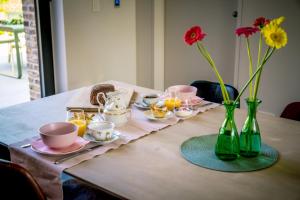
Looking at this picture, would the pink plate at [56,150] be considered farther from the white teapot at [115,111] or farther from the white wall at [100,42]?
the white wall at [100,42]

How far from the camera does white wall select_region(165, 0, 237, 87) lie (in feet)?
12.5

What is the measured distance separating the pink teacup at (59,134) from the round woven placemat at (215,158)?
0.44 m

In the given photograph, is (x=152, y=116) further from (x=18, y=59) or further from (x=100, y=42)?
(x=18, y=59)

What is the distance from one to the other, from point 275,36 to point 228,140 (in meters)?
0.42

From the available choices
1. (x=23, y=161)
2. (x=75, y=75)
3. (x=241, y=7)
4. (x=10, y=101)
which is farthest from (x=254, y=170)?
(x=10, y=101)

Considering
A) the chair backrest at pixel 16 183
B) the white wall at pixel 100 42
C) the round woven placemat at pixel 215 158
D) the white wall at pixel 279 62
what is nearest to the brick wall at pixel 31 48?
the white wall at pixel 100 42

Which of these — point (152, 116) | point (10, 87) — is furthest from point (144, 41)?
point (152, 116)

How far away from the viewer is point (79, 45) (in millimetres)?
3352

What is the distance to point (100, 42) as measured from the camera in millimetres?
3547

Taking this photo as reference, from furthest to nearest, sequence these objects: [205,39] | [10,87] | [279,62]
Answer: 1. [205,39]
2. [10,87]
3. [279,62]

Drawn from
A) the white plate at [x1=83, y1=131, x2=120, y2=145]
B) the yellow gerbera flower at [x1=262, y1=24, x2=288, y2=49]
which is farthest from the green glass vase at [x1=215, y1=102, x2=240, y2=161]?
the white plate at [x1=83, y1=131, x2=120, y2=145]

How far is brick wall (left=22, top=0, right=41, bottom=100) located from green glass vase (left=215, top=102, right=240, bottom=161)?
82.4 inches

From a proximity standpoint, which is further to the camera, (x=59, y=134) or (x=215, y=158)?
(x=59, y=134)

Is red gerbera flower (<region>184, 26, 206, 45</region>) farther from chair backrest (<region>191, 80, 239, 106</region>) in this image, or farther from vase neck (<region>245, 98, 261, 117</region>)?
chair backrest (<region>191, 80, 239, 106</region>)
